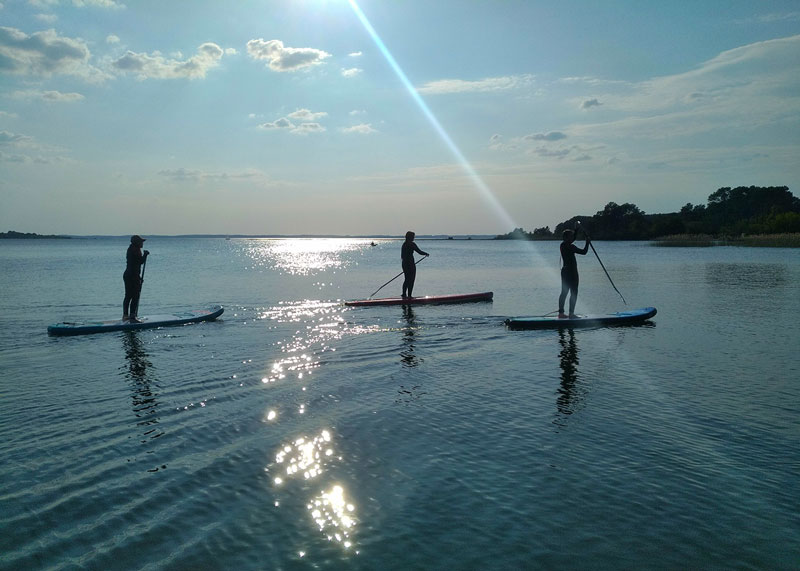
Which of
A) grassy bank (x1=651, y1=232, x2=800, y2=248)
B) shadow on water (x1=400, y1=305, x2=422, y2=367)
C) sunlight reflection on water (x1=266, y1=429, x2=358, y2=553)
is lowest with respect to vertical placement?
sunlight reflection on water (x1=266, y1=429, x2=358, y2=553)

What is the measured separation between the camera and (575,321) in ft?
50.8

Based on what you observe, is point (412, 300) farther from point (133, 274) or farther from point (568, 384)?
point (568, 384)

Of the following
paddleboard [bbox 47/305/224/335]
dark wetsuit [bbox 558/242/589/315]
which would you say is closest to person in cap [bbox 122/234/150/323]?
paddleboard [bbox 47/305/224/335]

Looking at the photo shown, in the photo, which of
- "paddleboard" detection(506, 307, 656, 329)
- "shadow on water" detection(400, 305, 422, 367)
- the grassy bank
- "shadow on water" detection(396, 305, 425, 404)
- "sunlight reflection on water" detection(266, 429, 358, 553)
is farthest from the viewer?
the grassy bank

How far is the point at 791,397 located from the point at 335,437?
6791 millimetres

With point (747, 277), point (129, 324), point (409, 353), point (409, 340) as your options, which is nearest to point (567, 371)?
point (409, 353)

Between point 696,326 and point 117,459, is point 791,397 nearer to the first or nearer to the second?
point 696,326

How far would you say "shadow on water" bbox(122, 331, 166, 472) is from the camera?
7242mm

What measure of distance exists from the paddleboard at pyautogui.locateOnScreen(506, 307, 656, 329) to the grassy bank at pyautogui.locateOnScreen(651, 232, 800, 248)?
6412cm

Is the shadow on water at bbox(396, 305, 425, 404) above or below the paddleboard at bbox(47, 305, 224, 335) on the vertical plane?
below

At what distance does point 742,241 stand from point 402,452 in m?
88.0

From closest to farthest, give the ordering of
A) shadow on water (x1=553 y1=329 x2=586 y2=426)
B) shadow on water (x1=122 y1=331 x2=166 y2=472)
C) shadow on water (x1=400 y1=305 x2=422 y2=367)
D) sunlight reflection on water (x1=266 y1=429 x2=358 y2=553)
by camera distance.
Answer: sunlight reflection on water (x1=266 y1=429 x2=358 y2=553) → shadow on water (x1=122 y1=331 x2=166 y2=472) → shadow on water (x1=553 y1=329 x2=586 y2=426) → shadow on water (x1=400 y1=305 x2=422 y2=367)

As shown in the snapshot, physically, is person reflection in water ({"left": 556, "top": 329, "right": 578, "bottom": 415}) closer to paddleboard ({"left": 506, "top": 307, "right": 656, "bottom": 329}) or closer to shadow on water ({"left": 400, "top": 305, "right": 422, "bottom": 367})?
paddleboard ({"left": 506, "top": 307, "right": 656, "bottom": 329})

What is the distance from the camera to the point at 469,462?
20.5 ft
